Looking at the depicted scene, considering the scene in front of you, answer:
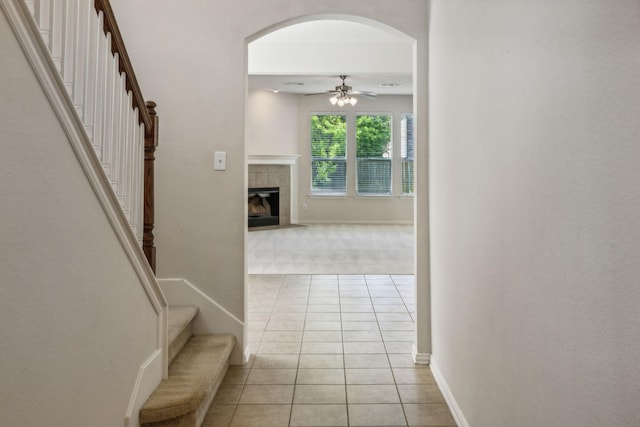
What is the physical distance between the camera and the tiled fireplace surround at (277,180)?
9.66 metres

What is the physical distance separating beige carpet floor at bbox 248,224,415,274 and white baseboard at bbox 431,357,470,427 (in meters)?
2.81

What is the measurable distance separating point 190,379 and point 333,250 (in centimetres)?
490

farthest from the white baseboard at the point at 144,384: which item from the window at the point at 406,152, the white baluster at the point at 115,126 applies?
the window at the point at 406,152

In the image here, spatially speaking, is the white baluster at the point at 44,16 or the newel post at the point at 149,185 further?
the newel post at the point at 149,185

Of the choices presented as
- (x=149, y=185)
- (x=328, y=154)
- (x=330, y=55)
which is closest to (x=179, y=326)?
(x=149, y=185)

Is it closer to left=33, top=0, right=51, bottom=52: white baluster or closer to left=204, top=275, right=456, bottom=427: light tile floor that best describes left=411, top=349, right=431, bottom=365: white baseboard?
left=204, top=275, right=456, bottom=427: light tile floor

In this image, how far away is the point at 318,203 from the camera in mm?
10438

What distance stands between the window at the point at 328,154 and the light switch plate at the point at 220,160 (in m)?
7.60

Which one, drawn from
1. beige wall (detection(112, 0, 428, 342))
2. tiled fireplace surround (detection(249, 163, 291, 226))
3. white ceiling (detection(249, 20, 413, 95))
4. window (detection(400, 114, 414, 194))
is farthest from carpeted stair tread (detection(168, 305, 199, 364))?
window (detection(400, 114, 414, 194))

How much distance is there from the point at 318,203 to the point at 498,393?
893cm

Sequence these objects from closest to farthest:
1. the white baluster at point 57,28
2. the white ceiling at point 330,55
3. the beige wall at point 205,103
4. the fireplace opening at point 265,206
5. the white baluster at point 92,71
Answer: the white baluster at point 57,28, the white baluster at point 92,71, the beige wall at point 205,103, the white ceiling at point 330,55, the fireplace opening at point 265,206

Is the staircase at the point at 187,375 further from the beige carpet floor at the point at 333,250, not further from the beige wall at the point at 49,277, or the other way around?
the beige carpet floor at the point at 333,250

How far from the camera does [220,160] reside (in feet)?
9.14

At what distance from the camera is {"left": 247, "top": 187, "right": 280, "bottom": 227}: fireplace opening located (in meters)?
9.78
